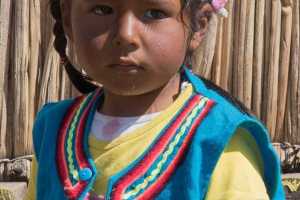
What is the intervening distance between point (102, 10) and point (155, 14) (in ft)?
0.38

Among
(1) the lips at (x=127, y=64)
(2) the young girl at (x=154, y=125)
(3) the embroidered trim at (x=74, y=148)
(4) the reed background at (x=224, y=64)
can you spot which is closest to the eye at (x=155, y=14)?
(2) the young girl at (x=154, y=125)

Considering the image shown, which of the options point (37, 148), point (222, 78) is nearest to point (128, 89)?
point (37, 148)

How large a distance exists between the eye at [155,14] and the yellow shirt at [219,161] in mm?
220

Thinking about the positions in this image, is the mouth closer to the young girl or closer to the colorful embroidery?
the young girl

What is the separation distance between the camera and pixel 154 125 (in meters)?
1.65

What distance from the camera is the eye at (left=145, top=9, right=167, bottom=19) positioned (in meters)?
1.55

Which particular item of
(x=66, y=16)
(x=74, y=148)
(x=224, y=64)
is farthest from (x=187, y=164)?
(x=224, y=64)

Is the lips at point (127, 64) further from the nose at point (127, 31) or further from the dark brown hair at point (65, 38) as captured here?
the dark brown hair at point (65, 38)

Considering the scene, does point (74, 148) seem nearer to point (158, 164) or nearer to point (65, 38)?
point (158, 164)

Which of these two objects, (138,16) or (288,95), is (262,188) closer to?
(138,16)

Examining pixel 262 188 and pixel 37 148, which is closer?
pixel 262 188

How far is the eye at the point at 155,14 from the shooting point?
1553 millimetres

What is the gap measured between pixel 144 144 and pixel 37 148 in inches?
16.2

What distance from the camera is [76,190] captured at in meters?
1.66
